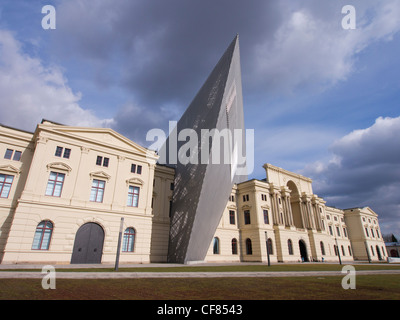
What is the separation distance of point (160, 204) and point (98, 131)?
12527 millimetres

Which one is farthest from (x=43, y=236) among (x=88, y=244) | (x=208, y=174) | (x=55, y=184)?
(x=208, y=174)

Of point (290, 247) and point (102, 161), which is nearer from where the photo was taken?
point (102, 161)

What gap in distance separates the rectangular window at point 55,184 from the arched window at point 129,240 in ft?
26.2

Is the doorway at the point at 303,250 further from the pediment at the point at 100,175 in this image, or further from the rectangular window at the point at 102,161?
the rectangular window at the point at 102,161

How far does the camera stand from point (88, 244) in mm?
22469

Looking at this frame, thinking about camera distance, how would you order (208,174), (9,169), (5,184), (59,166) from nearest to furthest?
(5,184) → (9,169) → (59,166) → (208,174)

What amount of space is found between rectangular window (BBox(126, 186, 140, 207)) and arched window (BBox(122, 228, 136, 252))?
9.39 ft

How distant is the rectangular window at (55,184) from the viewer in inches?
868

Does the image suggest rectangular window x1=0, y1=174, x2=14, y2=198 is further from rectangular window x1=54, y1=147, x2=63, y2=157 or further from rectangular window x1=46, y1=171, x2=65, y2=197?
rectangular window x1=54, y1=147, x2=63, y2=157

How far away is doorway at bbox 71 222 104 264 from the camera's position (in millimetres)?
21844

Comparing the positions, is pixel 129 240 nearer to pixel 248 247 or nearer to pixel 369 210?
pixel 248 247

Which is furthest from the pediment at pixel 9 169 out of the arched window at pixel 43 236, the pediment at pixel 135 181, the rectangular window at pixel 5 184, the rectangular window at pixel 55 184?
the pediment at pixel 135 181

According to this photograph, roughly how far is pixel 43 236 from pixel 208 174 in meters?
16.2
